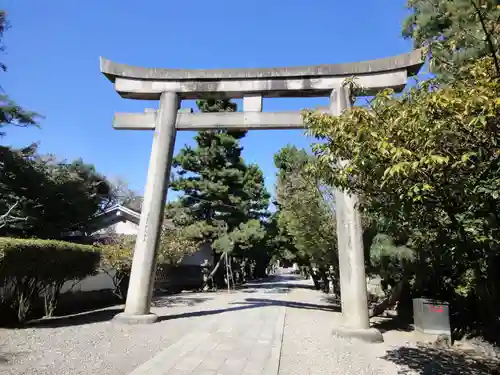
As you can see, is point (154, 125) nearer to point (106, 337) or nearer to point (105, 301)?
point (106, 337)

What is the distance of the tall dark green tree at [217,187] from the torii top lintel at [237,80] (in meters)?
11.9

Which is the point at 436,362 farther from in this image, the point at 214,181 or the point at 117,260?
the point at 214,181

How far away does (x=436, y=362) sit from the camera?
254 inches

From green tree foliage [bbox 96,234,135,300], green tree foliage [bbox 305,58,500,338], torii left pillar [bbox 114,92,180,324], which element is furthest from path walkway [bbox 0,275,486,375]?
green tree foliage [bbox 96,234,135,300]

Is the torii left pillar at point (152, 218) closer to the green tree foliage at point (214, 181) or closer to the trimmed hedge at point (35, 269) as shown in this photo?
the trimmed hedge at point (35, 269)

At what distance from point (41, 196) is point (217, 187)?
A: 951cm

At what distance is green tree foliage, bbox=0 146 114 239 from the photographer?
16828 millimetres

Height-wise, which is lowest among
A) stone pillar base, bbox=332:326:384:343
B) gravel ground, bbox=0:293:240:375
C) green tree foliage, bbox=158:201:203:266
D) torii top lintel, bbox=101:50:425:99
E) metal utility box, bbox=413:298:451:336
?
gravel ground, bbox=0:293:240:375

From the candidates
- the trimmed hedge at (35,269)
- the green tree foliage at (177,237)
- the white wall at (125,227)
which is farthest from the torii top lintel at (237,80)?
the white wall at (125,227)

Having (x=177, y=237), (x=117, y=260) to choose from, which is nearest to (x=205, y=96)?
(x=117, y=260)

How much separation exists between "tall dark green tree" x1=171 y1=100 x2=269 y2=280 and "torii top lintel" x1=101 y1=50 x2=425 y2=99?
467 inches

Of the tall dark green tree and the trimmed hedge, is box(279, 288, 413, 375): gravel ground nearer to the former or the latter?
the trimmed hedge

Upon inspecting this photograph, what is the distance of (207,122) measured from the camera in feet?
32.8

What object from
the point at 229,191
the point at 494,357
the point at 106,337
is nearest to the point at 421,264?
the point at 494,357
